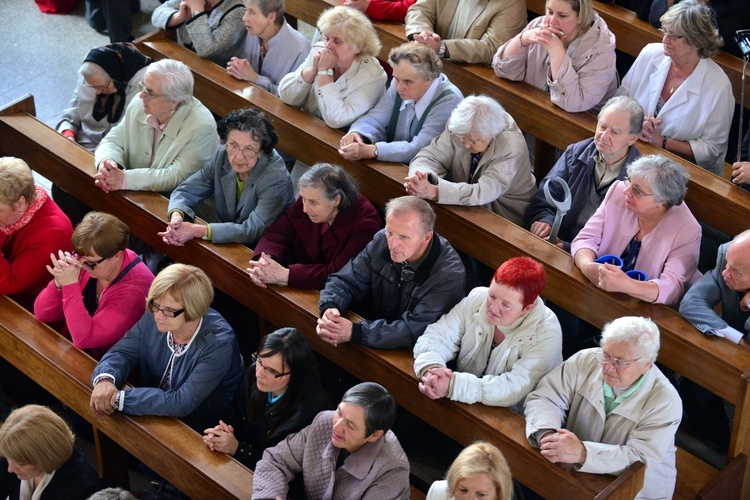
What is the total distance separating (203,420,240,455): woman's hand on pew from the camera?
3.88m

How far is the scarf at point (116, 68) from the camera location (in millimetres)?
5270

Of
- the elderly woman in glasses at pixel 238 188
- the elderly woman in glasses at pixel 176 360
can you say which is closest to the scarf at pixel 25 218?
the elderly woman in glasses at pixel 238 188

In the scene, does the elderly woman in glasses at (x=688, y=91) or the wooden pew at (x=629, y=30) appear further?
the wooden pew at (x=629, y=30)

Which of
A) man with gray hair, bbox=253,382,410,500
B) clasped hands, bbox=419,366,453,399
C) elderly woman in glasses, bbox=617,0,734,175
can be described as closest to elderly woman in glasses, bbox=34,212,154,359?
man with gray hair, bbox=253,382,410,500

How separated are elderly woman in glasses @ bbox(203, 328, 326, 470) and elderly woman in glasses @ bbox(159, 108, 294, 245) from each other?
80 cm

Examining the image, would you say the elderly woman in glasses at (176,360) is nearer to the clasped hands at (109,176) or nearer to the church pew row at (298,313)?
the church pew row at (298,313)

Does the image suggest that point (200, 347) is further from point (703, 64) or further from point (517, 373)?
point (703, 64)

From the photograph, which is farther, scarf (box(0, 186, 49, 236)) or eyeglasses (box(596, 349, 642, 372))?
scarf (box(0, 186, 49, 236))

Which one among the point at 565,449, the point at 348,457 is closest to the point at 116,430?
the point at 348,457

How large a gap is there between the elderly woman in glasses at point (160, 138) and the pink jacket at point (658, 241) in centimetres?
179

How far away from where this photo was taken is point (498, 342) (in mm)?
3998

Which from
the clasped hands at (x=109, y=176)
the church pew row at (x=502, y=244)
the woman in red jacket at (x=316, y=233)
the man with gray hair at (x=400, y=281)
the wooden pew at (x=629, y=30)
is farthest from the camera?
the wooden pew at (x=629, y=30)

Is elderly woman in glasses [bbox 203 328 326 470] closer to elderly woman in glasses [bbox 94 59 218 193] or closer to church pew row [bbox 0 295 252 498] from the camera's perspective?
church pew row [bbox 0 295 252 498]

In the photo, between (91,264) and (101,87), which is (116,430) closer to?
(91,264)
